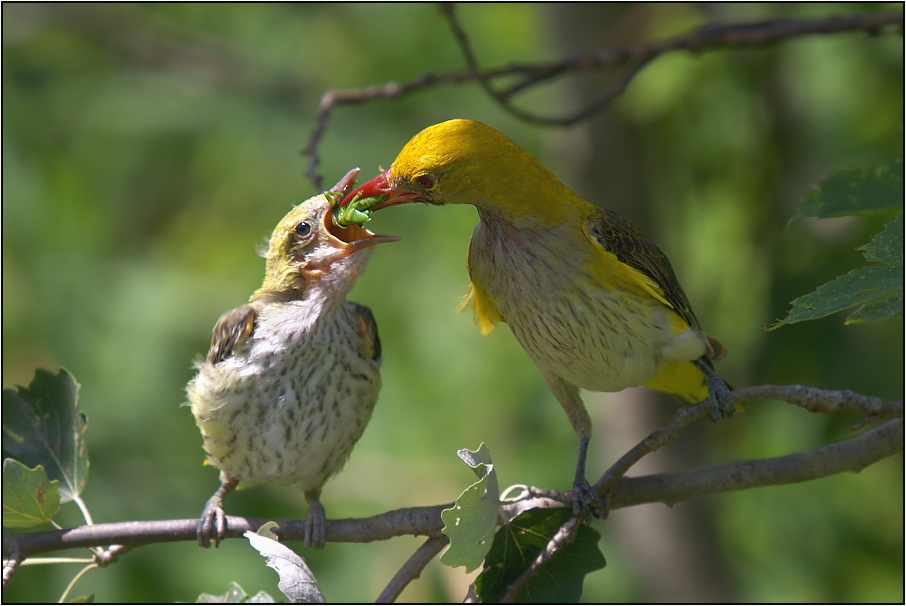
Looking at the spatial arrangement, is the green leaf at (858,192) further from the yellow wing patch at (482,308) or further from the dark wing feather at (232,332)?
the dark wing feather at (232,332)

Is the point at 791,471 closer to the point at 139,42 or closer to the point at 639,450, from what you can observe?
the point at 639,450

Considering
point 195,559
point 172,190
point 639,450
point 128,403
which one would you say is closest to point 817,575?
point 639,450

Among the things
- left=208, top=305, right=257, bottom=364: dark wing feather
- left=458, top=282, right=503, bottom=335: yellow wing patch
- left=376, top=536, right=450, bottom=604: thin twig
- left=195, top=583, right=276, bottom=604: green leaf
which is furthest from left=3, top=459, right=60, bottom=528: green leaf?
left=458, top=282, right=503, bottom=335: yellow wing patch

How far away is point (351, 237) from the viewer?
367 cm

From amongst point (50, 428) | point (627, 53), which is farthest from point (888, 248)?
point (50, 428)

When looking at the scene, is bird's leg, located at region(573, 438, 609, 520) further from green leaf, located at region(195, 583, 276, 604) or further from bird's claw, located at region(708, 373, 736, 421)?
green leaf, located at region(195, 583, 276, 604)

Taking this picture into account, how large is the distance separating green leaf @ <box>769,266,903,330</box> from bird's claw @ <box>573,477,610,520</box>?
108 centimetres

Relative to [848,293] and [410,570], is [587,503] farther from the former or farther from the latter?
[848,293]

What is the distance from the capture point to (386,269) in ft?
22.4

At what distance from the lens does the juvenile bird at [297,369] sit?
3443 millimetres

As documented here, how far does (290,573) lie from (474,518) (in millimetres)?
556

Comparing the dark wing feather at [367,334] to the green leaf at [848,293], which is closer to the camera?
the green leaf at [848,293]

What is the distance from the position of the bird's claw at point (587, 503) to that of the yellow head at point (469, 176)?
0.97m

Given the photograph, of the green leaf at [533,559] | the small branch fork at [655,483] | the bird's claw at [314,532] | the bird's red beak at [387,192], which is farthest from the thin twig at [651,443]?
the bird's red beak at [387,192]
